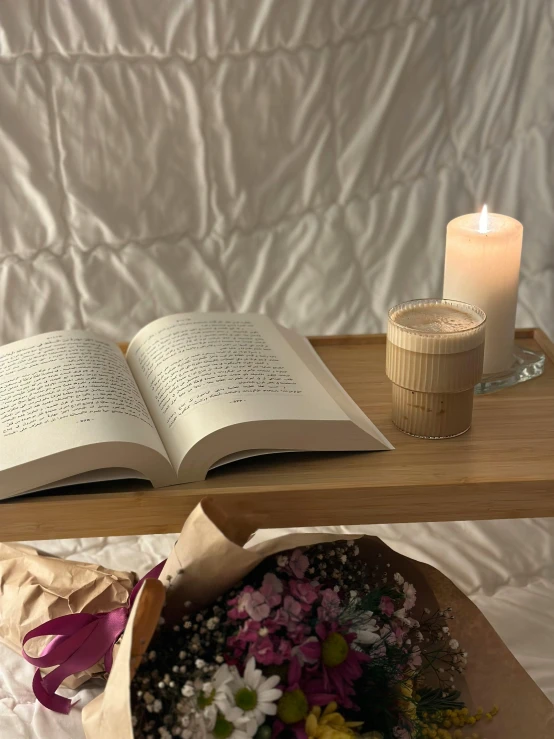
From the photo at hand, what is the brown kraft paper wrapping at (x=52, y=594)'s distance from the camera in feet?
3.63

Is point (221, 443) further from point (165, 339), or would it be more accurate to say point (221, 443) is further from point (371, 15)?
point (371, 15)

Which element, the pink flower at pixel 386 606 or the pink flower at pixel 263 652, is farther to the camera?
the pink flower at pixel 386 606

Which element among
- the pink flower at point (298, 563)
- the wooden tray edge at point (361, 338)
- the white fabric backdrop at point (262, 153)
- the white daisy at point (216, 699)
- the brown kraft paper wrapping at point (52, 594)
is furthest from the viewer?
the white fabric backdrop at point (262, 153)

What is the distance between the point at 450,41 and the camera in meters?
1.58

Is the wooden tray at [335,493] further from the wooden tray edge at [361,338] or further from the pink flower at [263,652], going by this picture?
the wooden tray edge at [361,338]

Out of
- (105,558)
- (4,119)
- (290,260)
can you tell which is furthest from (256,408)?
(4,119)

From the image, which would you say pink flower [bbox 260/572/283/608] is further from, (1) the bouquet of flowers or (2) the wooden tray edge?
(2) the wooden tray edge

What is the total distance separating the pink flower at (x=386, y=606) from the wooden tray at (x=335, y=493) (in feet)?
0.28

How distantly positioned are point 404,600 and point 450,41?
3.30 ft

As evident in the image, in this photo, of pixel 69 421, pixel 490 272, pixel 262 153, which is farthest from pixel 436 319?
pixel 262 153

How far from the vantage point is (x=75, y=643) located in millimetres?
1022

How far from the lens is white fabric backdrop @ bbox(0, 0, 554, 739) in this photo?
61.1 inches

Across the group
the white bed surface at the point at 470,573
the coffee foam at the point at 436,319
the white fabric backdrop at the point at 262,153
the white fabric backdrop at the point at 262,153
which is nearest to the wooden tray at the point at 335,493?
the coffee foam at the point at 436,319

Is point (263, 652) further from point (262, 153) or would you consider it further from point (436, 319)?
point (262, 153)
